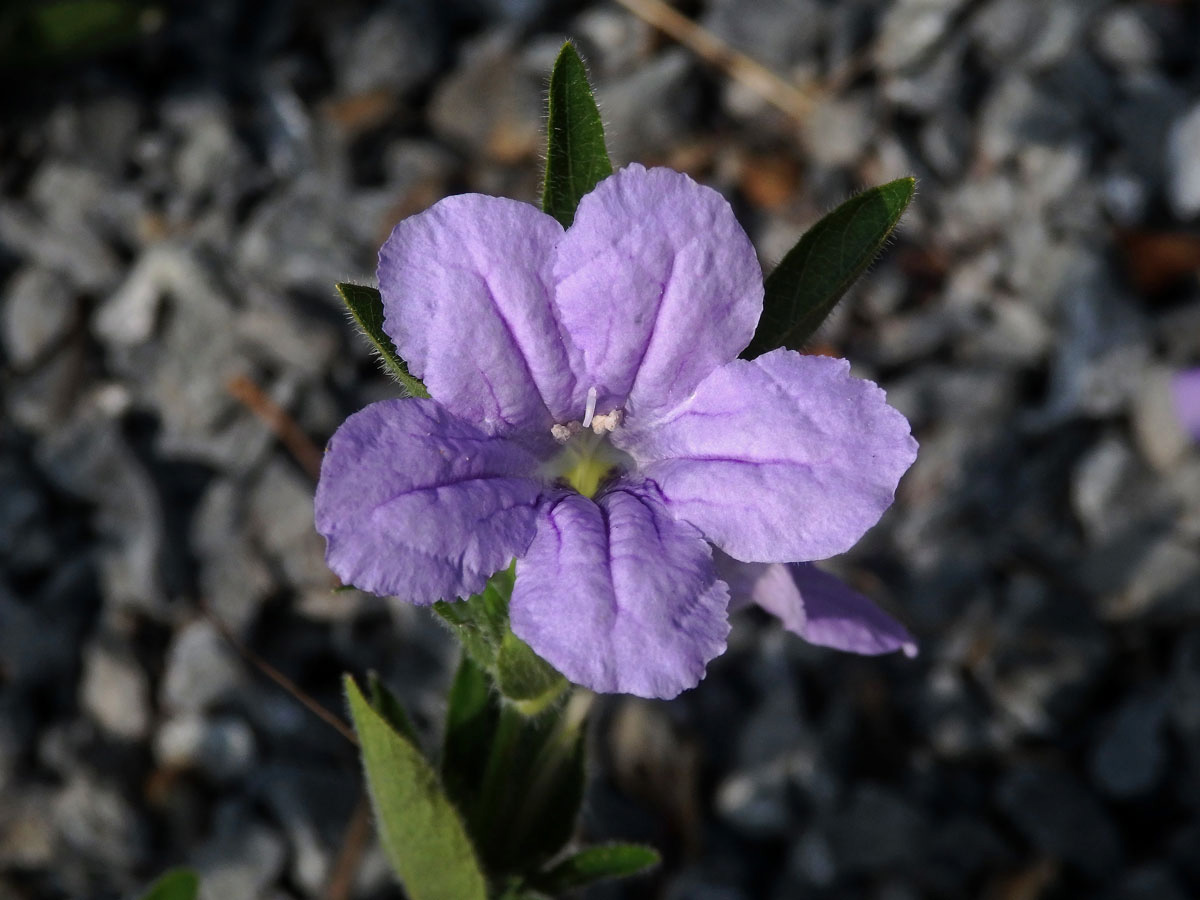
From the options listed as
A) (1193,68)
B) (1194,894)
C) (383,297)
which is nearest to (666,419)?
(383,297)

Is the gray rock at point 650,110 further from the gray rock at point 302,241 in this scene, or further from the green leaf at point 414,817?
the green leaf at point 414,817

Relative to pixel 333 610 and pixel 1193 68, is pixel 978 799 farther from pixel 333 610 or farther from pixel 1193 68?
pixel 1193 68

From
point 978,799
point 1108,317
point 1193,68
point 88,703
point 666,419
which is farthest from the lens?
point 1193,68

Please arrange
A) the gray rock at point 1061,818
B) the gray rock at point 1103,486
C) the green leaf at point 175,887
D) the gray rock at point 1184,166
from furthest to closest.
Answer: the gray rock at point 1184,166, the gray rock at point 1103,486, the gray rock at point 1061,818, the green leaf at point 175,887

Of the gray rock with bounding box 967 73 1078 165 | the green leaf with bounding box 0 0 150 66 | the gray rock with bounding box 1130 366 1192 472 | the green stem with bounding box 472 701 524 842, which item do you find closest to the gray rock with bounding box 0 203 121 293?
the green leaf with bounding box 0 0 150 66

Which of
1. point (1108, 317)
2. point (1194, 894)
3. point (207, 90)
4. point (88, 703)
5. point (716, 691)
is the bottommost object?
point (1194, 894)

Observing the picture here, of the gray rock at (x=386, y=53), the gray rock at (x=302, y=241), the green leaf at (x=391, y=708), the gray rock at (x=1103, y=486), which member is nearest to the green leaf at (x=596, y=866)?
the green leaf at (x=391, y=708)
